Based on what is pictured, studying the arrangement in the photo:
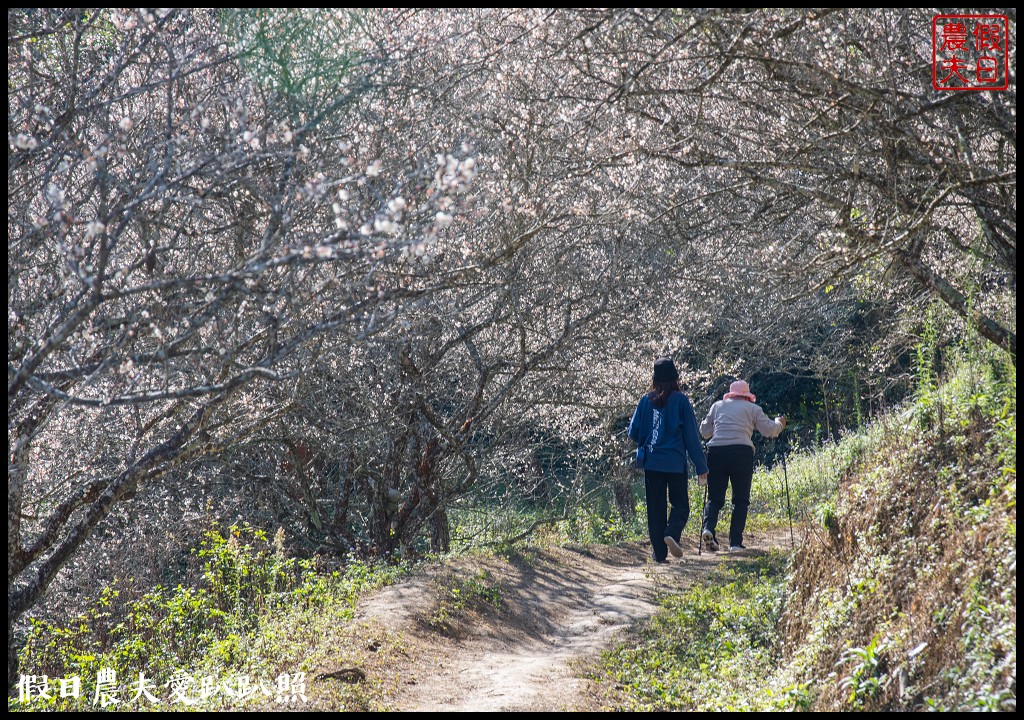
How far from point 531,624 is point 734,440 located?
2869 millimetres

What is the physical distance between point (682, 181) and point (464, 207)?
7.11 ft

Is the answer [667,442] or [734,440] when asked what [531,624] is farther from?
[734,440]

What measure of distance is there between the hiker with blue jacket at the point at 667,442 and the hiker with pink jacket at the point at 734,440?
0.56 m

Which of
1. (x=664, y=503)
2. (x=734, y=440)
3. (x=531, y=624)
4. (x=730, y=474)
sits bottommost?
(x=531, y=624)

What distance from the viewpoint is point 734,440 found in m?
9.23

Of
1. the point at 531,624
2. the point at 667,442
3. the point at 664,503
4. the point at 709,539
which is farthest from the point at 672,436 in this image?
the point at 531,624

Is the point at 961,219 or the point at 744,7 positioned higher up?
the point at 744,7

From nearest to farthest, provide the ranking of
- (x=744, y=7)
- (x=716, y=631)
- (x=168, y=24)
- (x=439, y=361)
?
(x=744, y=7) → (x=168, y=24) → (x=716, y=631) → (x=439, y=361)

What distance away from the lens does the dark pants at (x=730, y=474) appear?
362 inches

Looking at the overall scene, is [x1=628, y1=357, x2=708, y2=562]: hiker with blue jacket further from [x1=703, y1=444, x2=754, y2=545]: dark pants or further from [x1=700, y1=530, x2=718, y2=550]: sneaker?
[x1=700, y1=530, x2=718, y2=550]: sneaker

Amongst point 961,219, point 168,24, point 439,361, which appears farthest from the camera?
point 439,361

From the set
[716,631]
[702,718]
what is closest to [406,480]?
[716,631]

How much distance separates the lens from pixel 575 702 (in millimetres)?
5379

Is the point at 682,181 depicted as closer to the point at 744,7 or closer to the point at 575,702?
the point at 744,7
